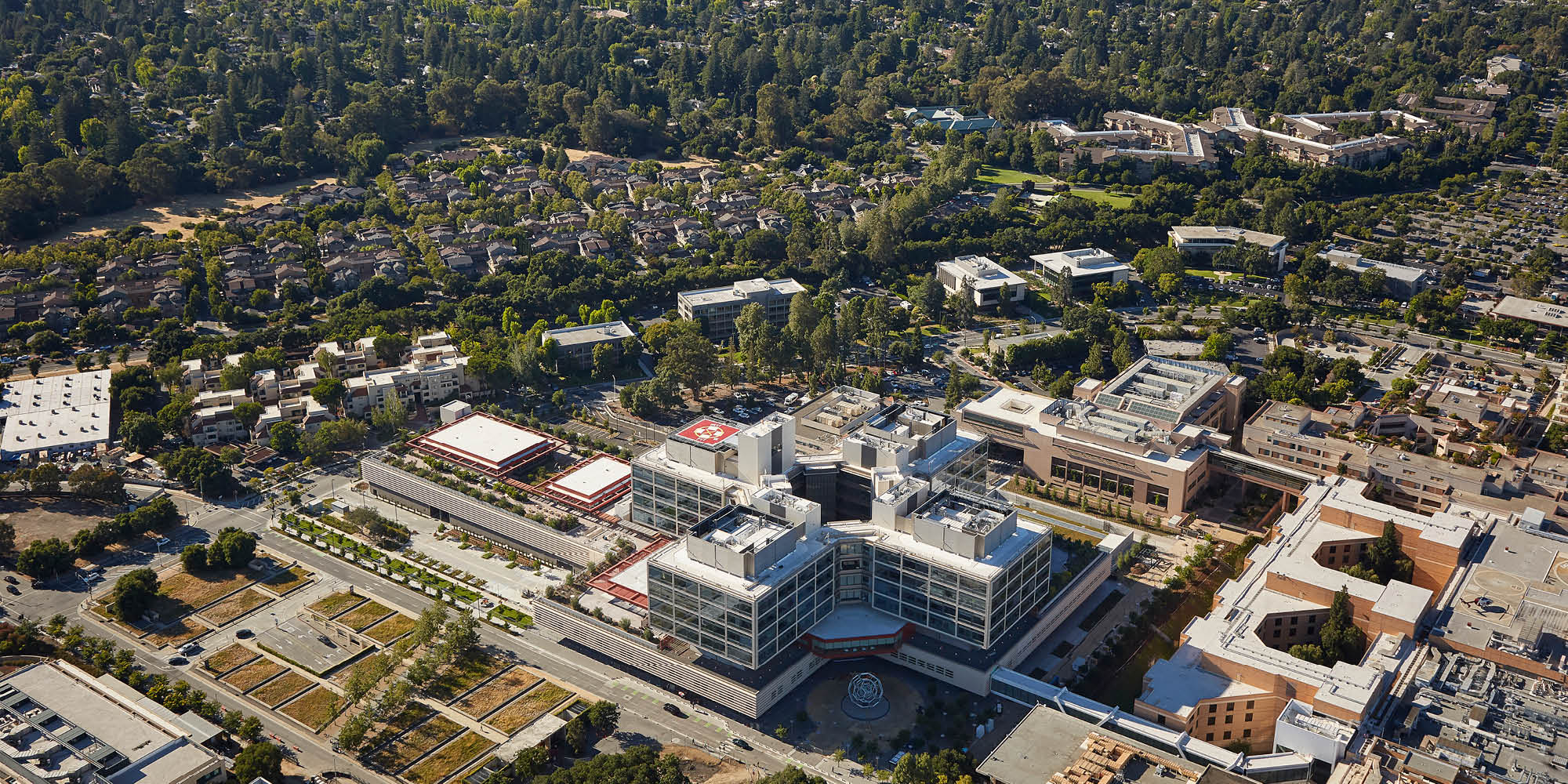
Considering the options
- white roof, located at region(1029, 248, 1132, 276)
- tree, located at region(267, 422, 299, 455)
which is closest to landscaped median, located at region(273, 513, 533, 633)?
tree, located at region(267, 422, 299, 455)

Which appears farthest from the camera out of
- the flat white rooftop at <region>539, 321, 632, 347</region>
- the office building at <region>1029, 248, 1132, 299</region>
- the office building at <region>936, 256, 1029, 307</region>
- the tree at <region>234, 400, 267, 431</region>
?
the office building at <region>1029, 248, 1132, 299</region>

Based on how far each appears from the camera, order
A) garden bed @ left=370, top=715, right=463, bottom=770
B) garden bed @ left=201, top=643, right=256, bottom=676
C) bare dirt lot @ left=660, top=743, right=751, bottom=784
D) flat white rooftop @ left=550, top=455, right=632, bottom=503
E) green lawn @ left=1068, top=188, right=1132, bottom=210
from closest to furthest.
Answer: bare dirt lot @ left=660, top=743, right=751, bottom=784
garden bed @ left=370, top=715, right=463, bottom=770
garden bed @ left=201, top=643, right=256, bottom=676
flat white rooftop @ left=550, top=455, right=632, bottom=503
green lawn @ left=1068, top=188, right=1132, bottom=210

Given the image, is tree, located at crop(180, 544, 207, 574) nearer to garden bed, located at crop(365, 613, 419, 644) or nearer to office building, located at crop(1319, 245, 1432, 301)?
garden bed, located at crop(365, 613, 419, 644)

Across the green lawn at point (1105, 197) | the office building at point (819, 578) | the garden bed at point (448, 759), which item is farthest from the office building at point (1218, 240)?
the garden bed at point (448, 759)

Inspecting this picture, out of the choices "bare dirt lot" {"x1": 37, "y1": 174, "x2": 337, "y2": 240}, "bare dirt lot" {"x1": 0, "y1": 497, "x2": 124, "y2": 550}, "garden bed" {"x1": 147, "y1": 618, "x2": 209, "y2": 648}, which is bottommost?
"garden bed" {"x1": 147, "y1": 618, "x2": 209, "y2": 648}

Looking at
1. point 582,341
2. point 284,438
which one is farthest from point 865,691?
point 582,341

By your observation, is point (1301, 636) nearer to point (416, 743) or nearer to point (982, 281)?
point (416, 743)

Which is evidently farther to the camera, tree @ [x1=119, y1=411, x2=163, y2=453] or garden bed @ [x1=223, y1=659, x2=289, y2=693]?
Answer: tree @ [x1=119, y1=411, x2=163, y2=453]
